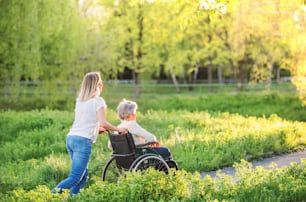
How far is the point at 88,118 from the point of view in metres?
8.37

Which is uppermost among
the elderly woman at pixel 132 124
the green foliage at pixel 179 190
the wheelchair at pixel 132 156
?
the elderly woman at pixel 132 124

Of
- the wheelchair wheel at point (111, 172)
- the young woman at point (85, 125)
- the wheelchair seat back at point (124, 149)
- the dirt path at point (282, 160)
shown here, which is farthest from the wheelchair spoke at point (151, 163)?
the dirt path at point (282, 160)

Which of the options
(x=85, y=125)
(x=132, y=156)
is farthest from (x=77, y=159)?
(x=132, y=156)

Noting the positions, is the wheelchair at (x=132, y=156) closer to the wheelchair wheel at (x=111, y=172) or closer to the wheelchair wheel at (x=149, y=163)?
the wheelchair wheel at (x=149, y=163)

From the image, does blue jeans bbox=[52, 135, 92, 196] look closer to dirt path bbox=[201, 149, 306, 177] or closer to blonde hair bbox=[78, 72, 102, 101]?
blonde hair bbox=[78, 72, 102, 101]

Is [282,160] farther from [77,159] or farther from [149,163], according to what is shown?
[77,159]

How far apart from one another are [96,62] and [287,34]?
1018 cm

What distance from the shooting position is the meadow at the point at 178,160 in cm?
716

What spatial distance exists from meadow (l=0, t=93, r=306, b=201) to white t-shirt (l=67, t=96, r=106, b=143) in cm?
70

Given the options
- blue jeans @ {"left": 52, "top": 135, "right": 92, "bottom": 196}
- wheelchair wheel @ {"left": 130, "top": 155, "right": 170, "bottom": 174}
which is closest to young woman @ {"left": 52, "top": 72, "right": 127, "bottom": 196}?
blue jeans @ {"left": 52, "top": 135, "right": 92, "bottom": 196}

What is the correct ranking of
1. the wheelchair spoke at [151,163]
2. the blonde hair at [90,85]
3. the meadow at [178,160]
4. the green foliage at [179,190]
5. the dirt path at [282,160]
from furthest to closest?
the dirt path at [282,160], the wheelchair spoke at [151,163], the blonde hair at [90,85], the meadow at [178,160], the green foliage at [179,190]

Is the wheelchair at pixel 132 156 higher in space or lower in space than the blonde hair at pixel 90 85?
lower

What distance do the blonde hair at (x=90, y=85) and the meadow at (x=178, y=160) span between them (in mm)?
1182

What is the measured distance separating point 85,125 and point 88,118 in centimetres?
10
